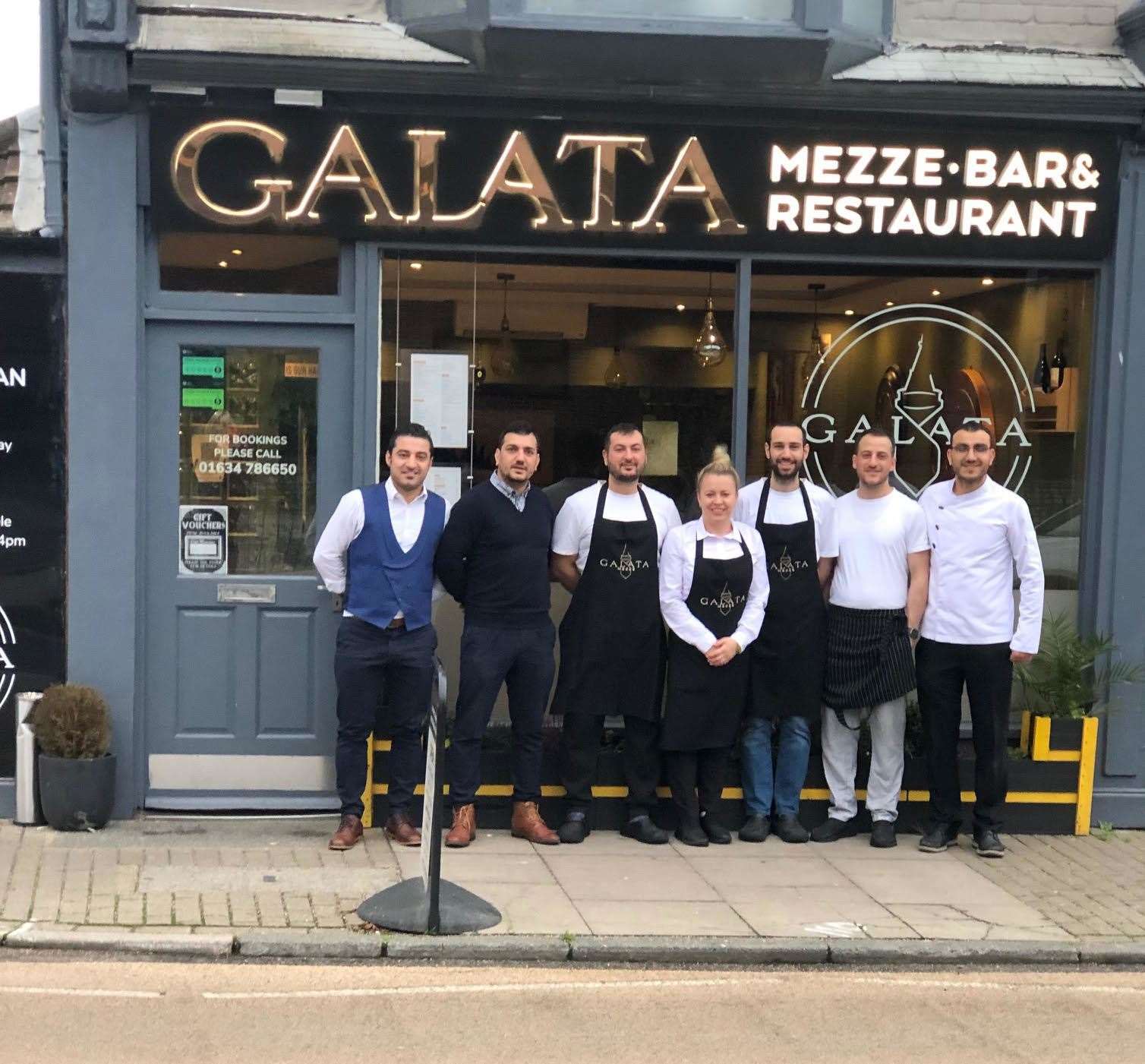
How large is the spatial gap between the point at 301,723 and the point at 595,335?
8.76 feet

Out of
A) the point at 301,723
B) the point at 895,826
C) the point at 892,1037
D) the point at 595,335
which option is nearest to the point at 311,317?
the point at 595,335

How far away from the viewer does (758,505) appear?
799 centimetres

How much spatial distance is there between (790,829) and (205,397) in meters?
3.89

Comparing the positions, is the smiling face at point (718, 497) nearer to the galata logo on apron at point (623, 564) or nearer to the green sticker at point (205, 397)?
the galata logo on apron at point (623, 564)

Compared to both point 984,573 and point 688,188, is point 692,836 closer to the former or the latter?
point 984,573

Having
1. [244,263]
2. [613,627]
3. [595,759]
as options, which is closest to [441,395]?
[244,263]

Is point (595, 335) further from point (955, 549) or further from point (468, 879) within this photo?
Answer: point (468, 879)

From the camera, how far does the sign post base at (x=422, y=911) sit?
626cm

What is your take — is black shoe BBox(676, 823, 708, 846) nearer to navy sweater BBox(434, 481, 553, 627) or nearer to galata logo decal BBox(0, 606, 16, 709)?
navy sweater BBox(434, 481, 553, 627)

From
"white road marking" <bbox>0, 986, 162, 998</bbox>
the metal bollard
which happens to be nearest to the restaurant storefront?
the metal bollard

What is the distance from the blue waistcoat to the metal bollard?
5.95 ft

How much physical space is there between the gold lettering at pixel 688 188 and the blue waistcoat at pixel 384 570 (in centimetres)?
205

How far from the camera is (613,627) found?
7.73m

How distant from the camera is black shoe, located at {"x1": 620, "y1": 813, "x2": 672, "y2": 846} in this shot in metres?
7.80
